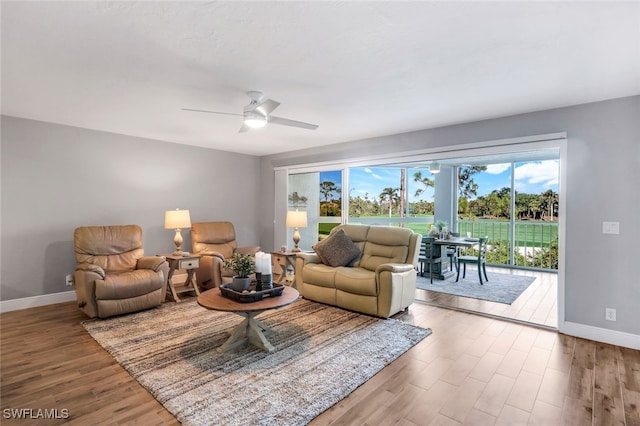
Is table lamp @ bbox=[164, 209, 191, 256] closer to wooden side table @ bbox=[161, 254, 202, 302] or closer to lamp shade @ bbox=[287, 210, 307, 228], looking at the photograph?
wooden side table @ bbox=[161, 254, 202, 302]

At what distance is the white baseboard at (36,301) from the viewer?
13.2 ft

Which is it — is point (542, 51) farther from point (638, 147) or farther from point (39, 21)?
point (39, 21)

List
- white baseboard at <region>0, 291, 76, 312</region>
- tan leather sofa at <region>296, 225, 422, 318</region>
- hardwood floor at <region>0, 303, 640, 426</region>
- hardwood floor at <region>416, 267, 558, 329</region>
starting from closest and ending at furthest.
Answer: hardwood floor at <region>0, 303, 640, 426</region>, tan leather sofa at <region>296, 225, 422, 318</region>, hardwood floor at <region>416, 267, 558, 329</region>, white baseboard at <region>0, 291, 76, 312</region>

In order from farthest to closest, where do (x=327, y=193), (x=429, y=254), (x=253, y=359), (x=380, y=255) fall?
(x=327, y=193), (x=429, y=254), (x=380, y=255), (x=253, y=359)

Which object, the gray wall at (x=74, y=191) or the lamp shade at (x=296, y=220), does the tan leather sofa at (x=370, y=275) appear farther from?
the gray wall at (x=74, y=191)

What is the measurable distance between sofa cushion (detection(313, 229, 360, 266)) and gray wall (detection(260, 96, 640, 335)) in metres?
2.44

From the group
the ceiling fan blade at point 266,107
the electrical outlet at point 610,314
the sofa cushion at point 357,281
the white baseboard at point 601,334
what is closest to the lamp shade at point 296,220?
the sofa cushion at point 357,281

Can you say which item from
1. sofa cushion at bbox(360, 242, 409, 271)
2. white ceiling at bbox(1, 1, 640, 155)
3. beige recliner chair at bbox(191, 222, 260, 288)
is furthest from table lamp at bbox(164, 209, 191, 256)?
sofa cushion at bbox(360, 242, 409, 271)

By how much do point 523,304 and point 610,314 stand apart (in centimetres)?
127

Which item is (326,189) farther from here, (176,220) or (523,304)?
(523,304)

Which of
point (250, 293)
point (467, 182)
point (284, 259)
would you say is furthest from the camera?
point (467, 182)

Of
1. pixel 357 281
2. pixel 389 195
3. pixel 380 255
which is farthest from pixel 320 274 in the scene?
pixel 389 195

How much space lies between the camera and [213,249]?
5.42m

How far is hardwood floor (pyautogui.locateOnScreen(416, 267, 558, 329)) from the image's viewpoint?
392 cm
